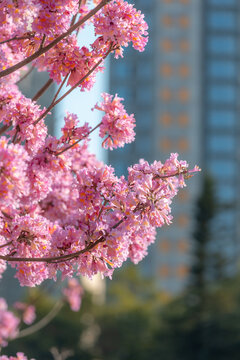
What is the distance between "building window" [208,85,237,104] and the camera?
3666 inches

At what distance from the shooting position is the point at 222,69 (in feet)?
310

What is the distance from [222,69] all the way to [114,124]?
91.9 meters

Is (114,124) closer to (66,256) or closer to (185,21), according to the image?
(66,256)

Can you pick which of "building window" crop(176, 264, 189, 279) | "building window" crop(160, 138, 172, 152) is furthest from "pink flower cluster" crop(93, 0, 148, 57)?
"building window" crop(160, 138, 172, 152)

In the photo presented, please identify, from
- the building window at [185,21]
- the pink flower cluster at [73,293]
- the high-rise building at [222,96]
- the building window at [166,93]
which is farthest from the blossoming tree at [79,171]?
the building window at [185,21]

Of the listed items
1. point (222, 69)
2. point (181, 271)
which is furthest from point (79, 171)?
point (222, 69)

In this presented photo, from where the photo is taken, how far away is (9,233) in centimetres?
423

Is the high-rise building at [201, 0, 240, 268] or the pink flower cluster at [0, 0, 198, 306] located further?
the high-rise building at [201, 0, 240, 268]

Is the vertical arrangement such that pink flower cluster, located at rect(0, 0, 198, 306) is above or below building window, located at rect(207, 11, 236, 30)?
below

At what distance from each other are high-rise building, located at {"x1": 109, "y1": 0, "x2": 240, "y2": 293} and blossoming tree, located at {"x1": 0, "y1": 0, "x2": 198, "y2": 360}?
8722cm

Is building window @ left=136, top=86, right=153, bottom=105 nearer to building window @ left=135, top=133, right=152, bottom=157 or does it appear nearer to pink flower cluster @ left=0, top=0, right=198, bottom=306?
building window @ left=135, top=133, right=152, bottom=157

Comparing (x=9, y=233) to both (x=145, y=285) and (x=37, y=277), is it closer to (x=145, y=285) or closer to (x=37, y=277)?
(x=37, y=277)

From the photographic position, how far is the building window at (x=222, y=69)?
9425 cm

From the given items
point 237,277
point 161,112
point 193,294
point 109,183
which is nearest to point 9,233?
point 109,183
